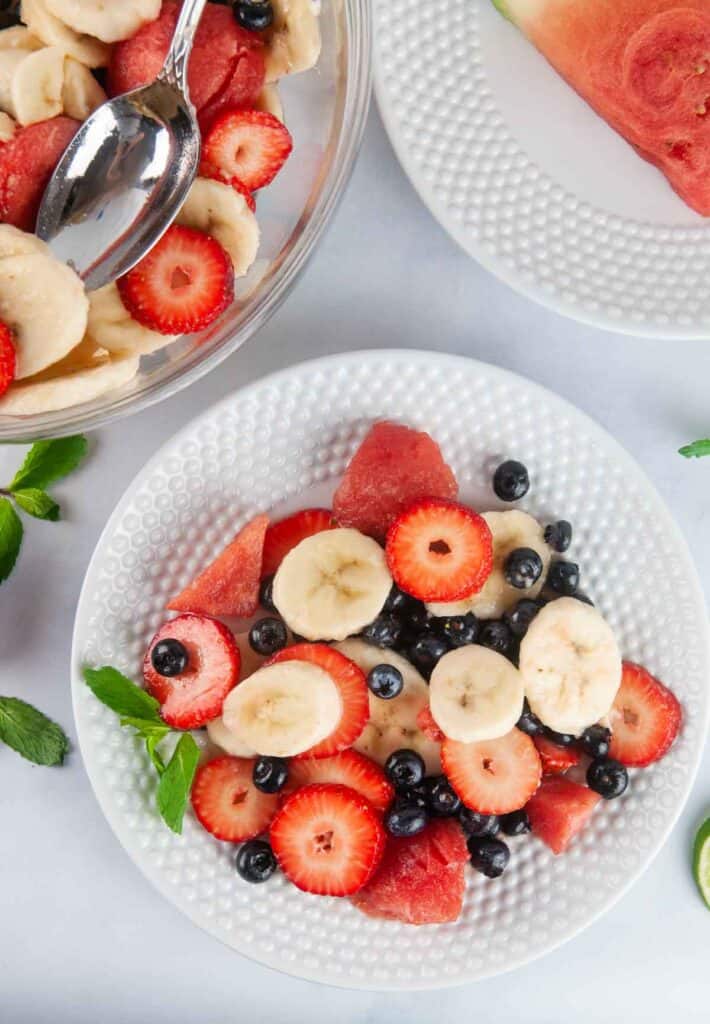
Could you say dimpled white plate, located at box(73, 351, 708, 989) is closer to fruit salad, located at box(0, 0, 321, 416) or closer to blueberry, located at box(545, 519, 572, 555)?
blueberry, located at box(545, 519, 572, 555)

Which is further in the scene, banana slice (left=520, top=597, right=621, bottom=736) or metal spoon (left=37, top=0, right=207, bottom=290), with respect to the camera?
banana slice (left=520, top=597, right=621, bottom=736)

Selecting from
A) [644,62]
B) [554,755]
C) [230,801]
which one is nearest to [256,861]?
[230,801]

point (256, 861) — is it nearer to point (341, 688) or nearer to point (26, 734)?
point (341, 688)

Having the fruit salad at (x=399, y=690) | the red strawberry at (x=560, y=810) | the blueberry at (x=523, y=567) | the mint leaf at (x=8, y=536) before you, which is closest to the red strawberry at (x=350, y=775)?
the fruit salad at (x=399, y=690)

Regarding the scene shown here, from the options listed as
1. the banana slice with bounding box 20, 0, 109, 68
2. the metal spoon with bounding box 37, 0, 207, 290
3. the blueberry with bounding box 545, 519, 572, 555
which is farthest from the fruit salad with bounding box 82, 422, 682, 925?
the banana slice with bounding box 20, 0, 109, 68

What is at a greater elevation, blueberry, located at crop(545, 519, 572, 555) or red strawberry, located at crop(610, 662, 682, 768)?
blueberry, located at crop(545, 519, 572, 555)

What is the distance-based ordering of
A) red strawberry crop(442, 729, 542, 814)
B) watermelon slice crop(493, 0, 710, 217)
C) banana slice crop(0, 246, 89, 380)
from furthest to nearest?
red strawberry crop(442, 729, 542, 814) < watermelon slice crop(493, 0, 710, 217) < banana slice crop(0, 246, 89, 380)

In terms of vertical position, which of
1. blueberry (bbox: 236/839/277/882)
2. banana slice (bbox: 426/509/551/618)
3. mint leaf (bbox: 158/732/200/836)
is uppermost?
banana slice (bbox: 426/509/551/618)
